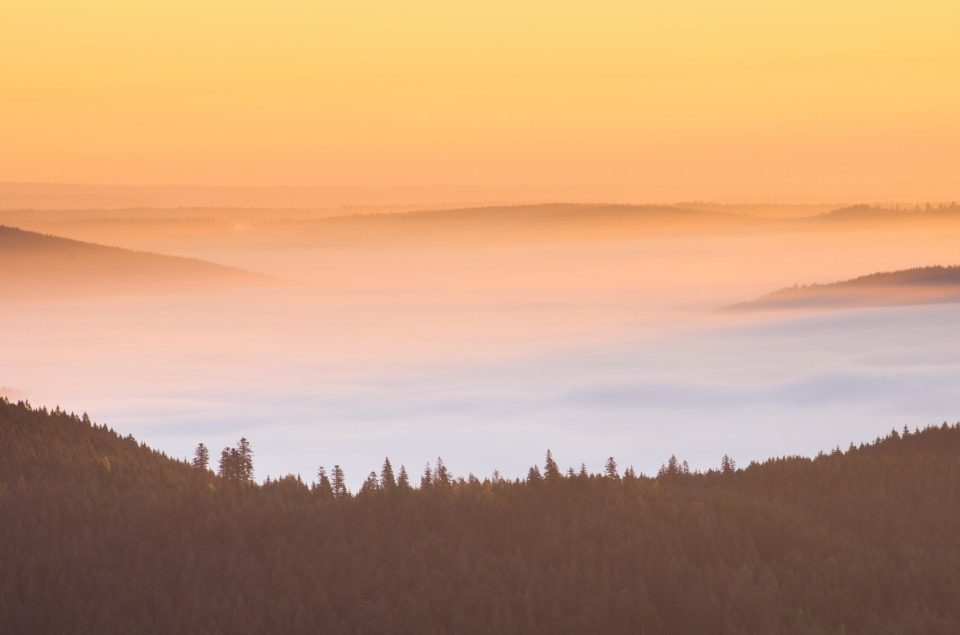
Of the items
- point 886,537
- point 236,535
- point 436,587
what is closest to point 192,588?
point 236,535

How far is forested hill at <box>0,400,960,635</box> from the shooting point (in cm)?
4175

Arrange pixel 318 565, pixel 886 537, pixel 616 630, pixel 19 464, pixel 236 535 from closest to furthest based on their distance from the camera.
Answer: pixel 616 630
pixel 318 565
pixel 236 535
pixel 886 537
pixel 19 464

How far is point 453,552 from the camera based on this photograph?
47906 millimetres

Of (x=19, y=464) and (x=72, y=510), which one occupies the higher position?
(x=19, y=464)

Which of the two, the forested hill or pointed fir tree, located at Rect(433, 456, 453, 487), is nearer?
the forested hill

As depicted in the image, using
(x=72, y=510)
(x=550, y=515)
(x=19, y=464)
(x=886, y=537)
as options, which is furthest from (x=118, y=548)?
(x=886, y=537)

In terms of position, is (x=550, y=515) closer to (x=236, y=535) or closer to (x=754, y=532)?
(x=754, y=532)

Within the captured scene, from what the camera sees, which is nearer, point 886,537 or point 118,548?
point 118,548

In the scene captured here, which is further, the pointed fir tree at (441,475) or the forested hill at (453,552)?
the pointed fir tree at (441,475)

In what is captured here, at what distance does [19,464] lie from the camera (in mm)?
58500

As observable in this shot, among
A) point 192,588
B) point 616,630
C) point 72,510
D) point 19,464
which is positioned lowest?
point 616,630

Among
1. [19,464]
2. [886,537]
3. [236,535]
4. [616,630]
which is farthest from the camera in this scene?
[19,464]

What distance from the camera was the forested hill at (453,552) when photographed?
4175 cm

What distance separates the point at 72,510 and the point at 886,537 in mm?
37066
